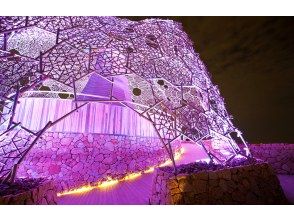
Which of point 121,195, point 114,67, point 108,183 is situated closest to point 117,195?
point 121,195

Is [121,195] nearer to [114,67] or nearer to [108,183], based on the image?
[108,183]

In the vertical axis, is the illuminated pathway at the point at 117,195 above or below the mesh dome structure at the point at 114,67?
below

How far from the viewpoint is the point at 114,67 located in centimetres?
591

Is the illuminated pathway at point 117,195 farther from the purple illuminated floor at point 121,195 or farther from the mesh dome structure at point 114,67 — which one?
the mesh dome structure at point 114,67

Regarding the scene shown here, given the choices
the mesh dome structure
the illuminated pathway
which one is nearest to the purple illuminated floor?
the illuminated pathway

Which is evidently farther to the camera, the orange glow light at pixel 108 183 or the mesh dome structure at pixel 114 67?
the orange glow light at pixel 108 183

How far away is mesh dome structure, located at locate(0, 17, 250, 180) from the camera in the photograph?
5451 millimetres

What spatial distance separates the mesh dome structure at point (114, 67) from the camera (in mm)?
5451

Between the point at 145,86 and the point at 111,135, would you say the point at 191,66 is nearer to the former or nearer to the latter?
the point at 111,135

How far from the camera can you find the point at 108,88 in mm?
9266

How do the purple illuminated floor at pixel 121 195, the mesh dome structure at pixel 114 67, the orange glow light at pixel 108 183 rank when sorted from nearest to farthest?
the purple illuminated floor at pixel 121 195 → the mesh dome structure at pixel 114 67 → the orange glow light at pixel 108 183

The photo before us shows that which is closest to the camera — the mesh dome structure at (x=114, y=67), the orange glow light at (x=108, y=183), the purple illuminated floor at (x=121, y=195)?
the purple illuminated floor at (x=121, y=195)

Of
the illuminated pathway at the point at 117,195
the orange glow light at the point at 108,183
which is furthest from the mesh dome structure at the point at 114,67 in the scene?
the orange glow light at the point at 108,183
